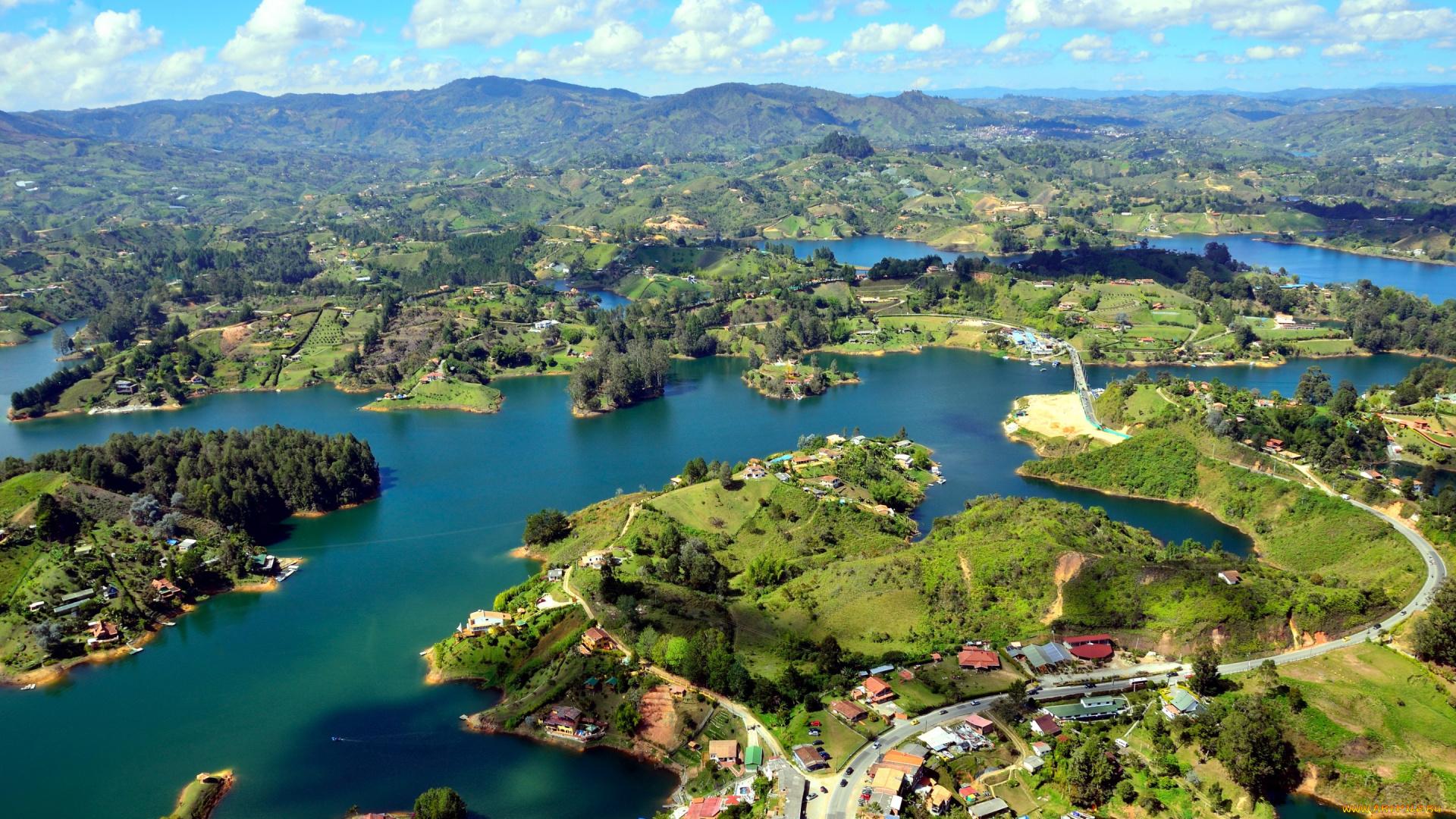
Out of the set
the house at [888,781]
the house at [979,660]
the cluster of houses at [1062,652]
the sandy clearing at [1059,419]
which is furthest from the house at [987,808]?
the sandy clearing at [1059,419]

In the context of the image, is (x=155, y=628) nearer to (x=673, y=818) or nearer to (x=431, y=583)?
(x=431, y=583)

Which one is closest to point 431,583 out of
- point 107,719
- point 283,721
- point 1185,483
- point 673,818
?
point 283,721

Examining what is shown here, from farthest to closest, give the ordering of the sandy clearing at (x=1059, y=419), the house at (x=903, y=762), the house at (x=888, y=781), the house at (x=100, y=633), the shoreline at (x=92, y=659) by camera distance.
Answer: the sandy clearing at (x=1059, y=419) < the house at (x=100, y=633) < the shoreline at (x=92, y=659) < the house at (x=903, y=762) < the house at (x=888, y=781)

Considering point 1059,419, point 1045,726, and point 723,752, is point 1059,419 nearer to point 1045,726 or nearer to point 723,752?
point 1045,726

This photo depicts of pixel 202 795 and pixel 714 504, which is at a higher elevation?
pixel 714 504

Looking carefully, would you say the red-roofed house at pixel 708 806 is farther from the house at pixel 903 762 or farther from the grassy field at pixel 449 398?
the grassy field at pixel 449 398

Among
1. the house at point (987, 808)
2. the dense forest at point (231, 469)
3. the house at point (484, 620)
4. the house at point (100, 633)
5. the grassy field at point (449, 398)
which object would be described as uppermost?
the dense forest at point (231, 469)

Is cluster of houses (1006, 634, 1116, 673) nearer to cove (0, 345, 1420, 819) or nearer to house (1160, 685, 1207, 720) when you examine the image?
house (1160, 685, 1207, 720)

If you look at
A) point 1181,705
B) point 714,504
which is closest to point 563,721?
point 714,504
